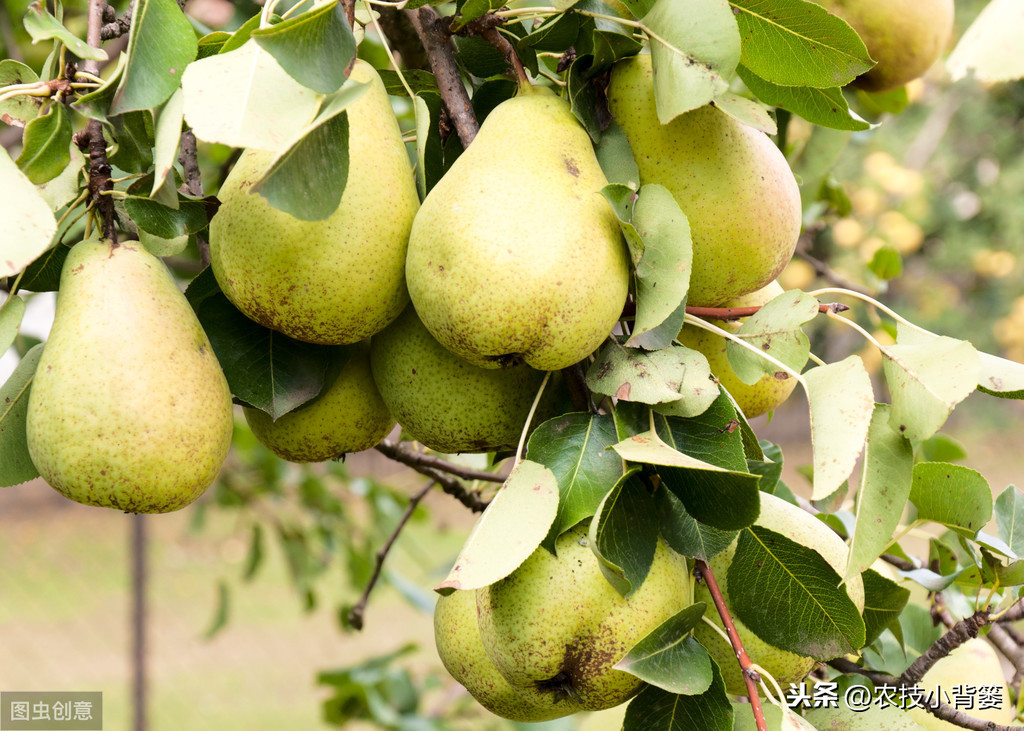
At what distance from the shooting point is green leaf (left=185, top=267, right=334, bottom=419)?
84 cm

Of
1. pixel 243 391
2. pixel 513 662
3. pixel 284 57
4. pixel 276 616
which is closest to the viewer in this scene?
pixel 284 57

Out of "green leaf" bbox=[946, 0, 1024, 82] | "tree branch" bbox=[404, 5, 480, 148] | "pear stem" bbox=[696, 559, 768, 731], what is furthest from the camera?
"tree branch" bbox=[404, 5, 480, 148]

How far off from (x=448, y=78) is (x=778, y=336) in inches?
13.9

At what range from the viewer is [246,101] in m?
A: 0.62

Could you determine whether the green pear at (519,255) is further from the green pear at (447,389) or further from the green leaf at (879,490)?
the green leaf at (879,490)

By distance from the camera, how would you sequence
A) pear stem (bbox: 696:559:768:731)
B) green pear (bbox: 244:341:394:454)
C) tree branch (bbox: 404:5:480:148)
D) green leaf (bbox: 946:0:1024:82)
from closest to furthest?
green leaf (bbox: 946:0:1024:82)
pear stem (bbox: 696:559:768:731)
tree branch (bbox: 404:5:480:148)
green pear (bbox: 244:341:394:454)

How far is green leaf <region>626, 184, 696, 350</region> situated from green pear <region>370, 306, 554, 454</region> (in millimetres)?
145

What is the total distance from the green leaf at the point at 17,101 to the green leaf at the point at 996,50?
0.69 metres

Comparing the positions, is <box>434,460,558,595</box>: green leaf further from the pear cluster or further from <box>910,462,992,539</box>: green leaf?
<box>910,462,992,539</box>: green leaf

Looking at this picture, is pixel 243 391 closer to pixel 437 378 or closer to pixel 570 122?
pixel 437 378

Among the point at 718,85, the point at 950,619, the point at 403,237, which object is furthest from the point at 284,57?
the point at 950,619

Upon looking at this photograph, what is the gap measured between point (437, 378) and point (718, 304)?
26 cm

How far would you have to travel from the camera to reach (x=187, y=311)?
781 millimetres

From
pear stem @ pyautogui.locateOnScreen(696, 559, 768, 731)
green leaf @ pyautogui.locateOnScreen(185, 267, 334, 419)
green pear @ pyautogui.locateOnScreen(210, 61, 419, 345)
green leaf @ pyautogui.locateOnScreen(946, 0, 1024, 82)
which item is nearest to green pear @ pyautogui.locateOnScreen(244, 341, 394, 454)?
green leaf @ pyautogui.locateOnScreen(185, 267, 334, 419)
